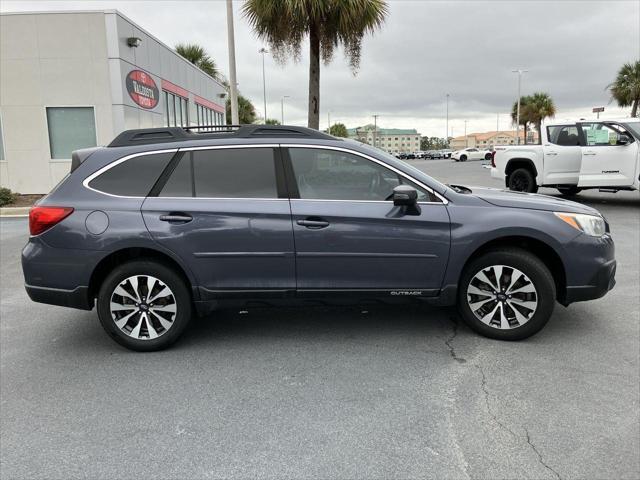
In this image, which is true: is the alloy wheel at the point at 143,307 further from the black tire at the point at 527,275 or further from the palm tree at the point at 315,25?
the palm tree at the point at 315,25

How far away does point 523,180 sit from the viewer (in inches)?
506

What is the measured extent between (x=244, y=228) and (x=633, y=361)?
306 centimetres

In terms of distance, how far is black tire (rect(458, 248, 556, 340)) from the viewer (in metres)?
4.08

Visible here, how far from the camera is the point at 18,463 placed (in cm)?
272

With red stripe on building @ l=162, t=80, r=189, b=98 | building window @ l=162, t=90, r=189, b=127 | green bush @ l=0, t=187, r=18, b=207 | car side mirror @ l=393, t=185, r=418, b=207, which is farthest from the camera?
building window @ l=162, t=90, r=189, b=127

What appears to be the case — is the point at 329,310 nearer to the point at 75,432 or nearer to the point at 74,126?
the point at 75,432

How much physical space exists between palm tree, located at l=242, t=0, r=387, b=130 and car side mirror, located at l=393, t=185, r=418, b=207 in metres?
10.6

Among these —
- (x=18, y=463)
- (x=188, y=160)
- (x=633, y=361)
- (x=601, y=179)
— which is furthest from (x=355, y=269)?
(x=601, y=179)

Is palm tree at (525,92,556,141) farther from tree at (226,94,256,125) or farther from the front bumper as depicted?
the front bumper

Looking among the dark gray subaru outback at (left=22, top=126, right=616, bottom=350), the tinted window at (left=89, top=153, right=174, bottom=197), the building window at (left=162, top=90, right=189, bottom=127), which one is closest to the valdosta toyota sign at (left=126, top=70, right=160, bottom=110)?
the building window at (left=162, top=90, right=189, bottom=127)

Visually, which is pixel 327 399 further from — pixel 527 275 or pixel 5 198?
pixel 5 198

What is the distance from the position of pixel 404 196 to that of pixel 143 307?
220cm

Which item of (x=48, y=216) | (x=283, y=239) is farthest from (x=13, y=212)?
(x=283, y=239)

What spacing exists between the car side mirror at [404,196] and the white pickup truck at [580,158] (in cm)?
924
